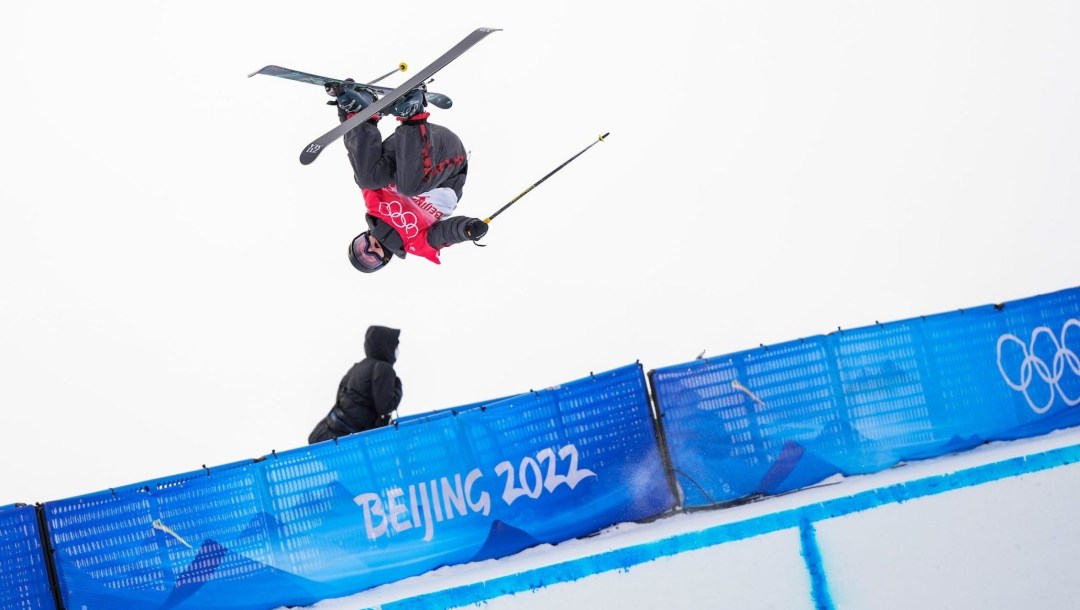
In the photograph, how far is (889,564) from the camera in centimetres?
518

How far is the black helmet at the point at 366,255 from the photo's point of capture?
276 inches

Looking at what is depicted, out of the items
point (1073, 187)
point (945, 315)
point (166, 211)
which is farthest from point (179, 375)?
point (1073, 187)

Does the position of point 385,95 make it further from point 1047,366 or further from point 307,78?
point 1047,366

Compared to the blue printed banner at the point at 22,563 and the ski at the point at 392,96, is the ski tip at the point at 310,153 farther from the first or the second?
the blue printed banner at the point at 22,563

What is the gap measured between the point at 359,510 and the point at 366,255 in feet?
6.03

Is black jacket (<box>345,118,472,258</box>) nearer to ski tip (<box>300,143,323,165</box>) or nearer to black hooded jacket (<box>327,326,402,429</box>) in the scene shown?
ski tip (<box>300,143,323,165</box>)

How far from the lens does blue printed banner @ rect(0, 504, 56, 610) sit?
5676 mm

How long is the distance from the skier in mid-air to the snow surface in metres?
2.17

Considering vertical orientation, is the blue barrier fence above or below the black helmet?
below

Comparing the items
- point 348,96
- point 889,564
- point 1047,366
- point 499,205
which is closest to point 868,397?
point 1047,366

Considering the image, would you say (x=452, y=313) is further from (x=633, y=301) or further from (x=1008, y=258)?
(x=1008, y=258)

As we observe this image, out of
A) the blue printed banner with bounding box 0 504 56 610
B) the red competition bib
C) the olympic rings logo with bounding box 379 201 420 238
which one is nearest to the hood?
the red competition bib

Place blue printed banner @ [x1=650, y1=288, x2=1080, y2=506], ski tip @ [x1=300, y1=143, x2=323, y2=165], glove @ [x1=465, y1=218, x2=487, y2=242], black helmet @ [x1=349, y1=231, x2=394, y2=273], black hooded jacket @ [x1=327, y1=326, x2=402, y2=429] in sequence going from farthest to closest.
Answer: black helmet @ [x1=349, y1=231, x2=394, y2=273] < black hooded jacket @ [x1=327, y1=326, x2=402, y2=429] < glove @ [x1=465, y1=218, x2=487, y2=242] < blue printed banner @ [x1=650, y1=288, x2=1080, y2=506] < ski tip @ [x1=300, y1=143, x2=323, y2=165]

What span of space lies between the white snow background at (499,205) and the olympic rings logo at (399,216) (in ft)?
12.2
